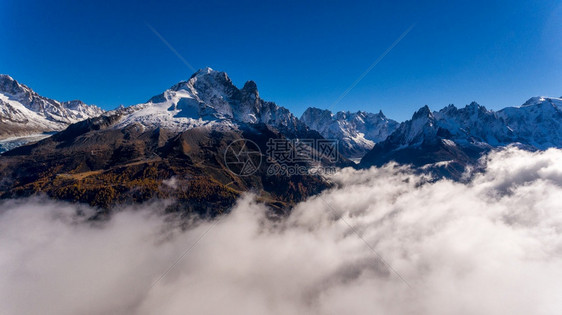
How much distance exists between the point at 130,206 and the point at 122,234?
23718mm

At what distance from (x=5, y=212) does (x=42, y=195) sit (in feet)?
76.1

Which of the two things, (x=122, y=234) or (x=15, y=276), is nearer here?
(x=15, y=276)

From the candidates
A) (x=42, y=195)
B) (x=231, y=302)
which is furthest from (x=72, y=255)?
(x=231, y=302)

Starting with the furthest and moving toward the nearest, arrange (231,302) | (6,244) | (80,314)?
(231,302)
(6,244)
(80,314)

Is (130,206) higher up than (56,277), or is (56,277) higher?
(130,206)

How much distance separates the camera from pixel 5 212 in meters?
174

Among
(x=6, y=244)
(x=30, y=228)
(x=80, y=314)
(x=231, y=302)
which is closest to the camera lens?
(x=80, y=314)

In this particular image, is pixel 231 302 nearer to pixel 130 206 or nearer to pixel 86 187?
pixel 130 206

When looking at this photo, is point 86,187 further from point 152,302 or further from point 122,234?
point 152,302

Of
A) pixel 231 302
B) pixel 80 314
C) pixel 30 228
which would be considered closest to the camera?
pixel 80 314

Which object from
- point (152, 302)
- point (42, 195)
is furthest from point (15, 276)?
point (152, 302)

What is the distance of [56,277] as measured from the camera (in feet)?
545

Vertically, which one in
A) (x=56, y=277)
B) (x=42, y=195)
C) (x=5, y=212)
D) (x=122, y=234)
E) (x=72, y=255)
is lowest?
(x=56, y=277)

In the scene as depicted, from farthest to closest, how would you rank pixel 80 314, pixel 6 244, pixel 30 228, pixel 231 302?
pixel 231 302 → pixel 30 228 → pixel 6 244 → pixel 80 314
